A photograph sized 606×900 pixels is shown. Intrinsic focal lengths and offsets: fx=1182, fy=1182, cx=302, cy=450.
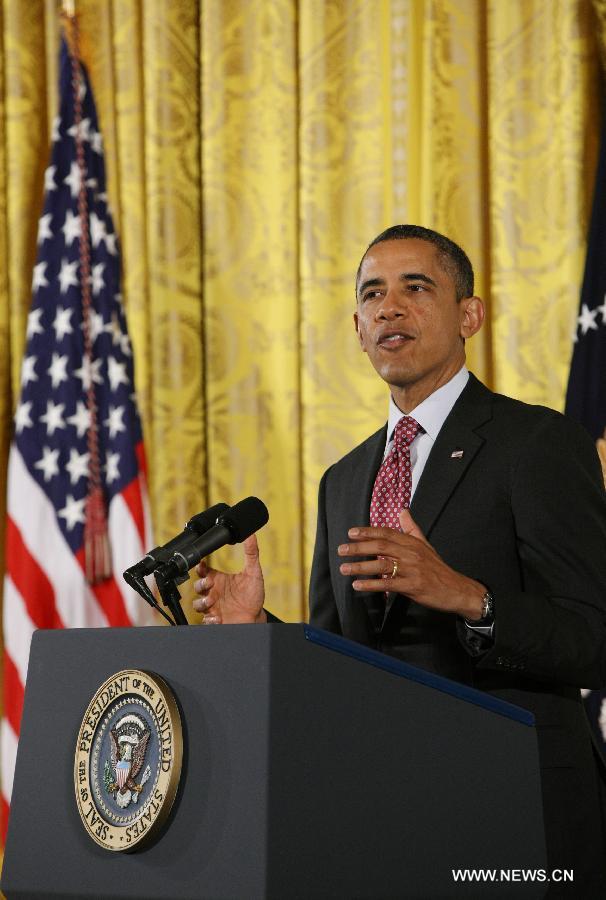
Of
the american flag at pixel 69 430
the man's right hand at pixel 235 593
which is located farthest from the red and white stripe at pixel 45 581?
the man's right hand at pixel 235 593

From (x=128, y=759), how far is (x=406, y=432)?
1.14 meters

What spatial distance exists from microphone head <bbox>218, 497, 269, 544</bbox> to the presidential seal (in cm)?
40

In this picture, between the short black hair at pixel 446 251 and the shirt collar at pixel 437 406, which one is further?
the short black hair at pixel 446 251

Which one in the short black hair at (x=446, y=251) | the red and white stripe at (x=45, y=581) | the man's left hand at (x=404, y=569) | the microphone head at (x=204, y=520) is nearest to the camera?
the man's left hand at (x=404, y=569)

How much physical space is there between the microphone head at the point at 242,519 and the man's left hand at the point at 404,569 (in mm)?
267

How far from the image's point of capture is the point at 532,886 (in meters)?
1.53

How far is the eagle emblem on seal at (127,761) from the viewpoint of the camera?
4.59 feet

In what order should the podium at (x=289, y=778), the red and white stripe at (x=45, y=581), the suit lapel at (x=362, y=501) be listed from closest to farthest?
the podium at (x=289, y=778)
the suit lapel at (x=362, y=501)
the red and white stripe at (x=45, y=581)

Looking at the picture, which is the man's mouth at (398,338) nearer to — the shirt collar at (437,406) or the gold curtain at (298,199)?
the shirt collar at (437,406)

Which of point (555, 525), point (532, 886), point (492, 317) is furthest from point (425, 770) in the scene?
point (492, 317)

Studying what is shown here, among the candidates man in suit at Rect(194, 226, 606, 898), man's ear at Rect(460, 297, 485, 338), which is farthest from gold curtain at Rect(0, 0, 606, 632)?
man in suit at Rect(194, 226, 606, 898)

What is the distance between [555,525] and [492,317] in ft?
6.72

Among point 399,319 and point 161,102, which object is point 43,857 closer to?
point 399,319

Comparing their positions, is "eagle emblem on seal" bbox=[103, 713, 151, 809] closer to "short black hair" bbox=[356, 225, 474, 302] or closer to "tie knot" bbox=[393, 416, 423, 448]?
"tie knot" bbox=[393, 416, 423, 448]
